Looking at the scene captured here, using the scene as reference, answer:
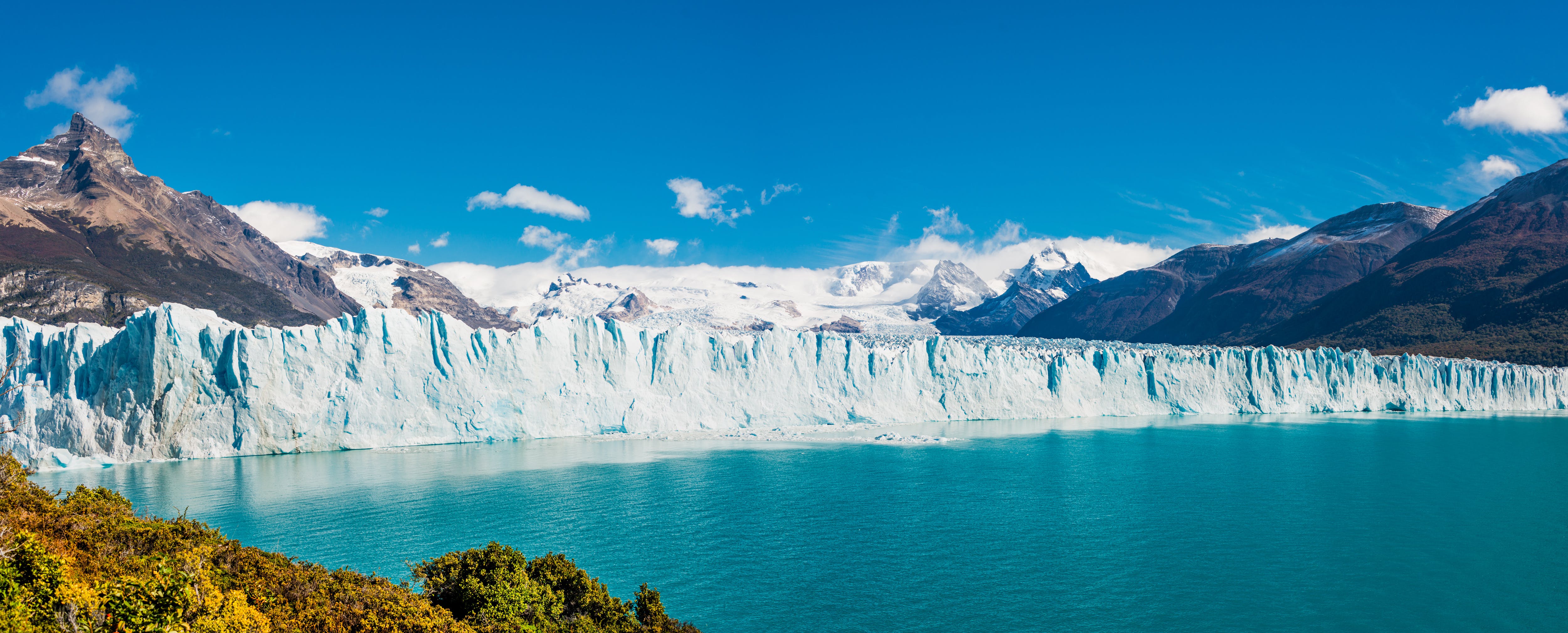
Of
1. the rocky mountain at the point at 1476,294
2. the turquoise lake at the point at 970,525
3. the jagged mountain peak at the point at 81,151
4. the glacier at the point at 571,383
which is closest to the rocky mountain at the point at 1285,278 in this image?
the rocky mountain at the point at 1476,294

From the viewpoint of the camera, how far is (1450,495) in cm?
3331

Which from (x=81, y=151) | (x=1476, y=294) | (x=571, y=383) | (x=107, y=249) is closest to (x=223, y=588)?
(x=571, y=383)

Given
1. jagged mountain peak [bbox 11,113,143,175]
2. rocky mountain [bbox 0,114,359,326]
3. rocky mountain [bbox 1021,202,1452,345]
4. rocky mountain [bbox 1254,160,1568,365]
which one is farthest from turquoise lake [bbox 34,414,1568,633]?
jagged mountain peak [bbox 11,113,143,175]

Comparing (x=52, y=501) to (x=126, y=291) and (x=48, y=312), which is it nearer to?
(x=48, y=312)

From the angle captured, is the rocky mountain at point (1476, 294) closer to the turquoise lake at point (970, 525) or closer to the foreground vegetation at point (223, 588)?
the turquoise lake at point (970, 525)

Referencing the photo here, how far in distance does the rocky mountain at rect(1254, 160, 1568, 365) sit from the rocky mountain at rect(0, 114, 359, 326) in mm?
154944

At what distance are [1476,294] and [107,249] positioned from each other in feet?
648

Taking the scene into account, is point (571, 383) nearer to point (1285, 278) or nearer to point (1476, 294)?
point (1476, 294)

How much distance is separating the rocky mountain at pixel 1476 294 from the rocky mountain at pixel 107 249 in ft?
508

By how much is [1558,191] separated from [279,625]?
616ft

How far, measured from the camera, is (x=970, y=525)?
2827 centimetres

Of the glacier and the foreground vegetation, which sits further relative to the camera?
the glacier

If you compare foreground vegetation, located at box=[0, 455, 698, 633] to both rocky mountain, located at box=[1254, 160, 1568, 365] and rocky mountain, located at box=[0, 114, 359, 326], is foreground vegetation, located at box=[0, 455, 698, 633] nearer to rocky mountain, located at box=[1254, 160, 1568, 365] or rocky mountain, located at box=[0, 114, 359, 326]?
rocky mountain, located at box=[0, 114, 359, 326]

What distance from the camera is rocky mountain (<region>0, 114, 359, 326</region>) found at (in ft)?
316
